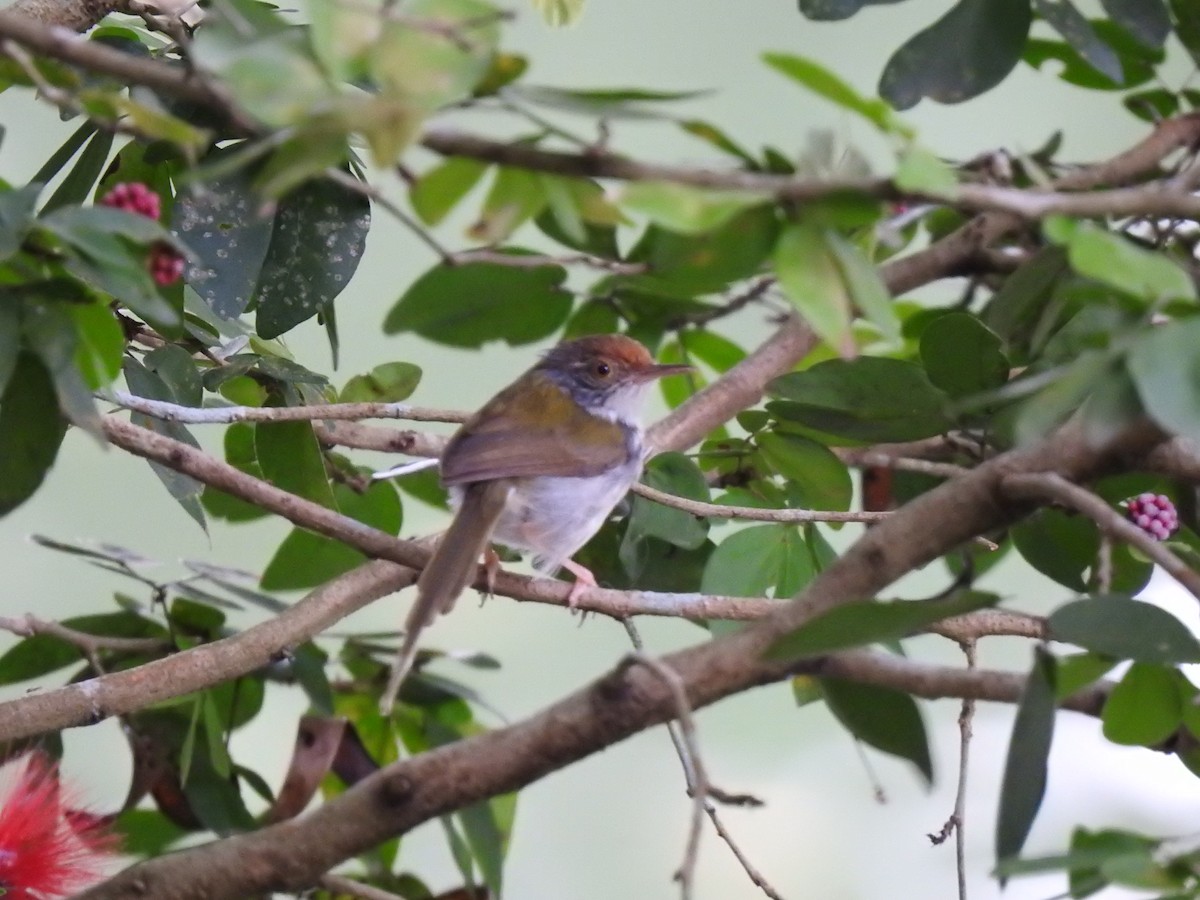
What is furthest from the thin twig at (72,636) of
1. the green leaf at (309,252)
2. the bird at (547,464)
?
the green leaf at (309,252)

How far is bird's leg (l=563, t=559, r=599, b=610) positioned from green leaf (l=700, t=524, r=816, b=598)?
0.23 metres

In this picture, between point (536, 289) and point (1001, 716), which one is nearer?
point (536, 289)

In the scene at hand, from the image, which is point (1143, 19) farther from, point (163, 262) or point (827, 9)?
point (163, 262)

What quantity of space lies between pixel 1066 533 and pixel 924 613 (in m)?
0.86

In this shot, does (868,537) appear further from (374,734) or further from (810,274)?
(374,734)

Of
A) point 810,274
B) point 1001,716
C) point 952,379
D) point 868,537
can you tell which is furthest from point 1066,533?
point 1001,716

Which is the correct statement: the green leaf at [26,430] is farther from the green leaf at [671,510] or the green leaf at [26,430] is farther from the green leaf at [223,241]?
the green leaf at [671,510]

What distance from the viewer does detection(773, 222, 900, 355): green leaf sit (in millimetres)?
1250

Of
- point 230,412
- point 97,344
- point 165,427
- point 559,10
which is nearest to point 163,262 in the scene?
point 97,344

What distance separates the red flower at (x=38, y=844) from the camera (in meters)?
2.05

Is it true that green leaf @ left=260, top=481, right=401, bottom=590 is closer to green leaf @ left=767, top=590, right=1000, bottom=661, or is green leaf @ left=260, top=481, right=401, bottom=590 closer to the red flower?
the red flower

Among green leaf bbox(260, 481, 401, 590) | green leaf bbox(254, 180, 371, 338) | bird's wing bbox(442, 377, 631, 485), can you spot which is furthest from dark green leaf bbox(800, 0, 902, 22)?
green leaf bbox(260, 481, 401, 590)

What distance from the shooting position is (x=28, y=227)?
1.45 metres

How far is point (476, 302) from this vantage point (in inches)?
81.4
